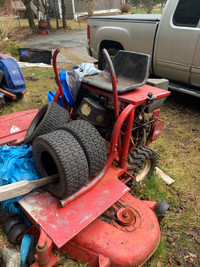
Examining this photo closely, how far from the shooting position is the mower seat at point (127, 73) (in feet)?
8.03

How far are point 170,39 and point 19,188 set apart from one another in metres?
3.88

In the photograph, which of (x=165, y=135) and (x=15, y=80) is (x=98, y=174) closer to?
(x=165, y=135)

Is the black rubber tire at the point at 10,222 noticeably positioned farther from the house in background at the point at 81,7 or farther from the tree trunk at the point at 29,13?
the house in background at the point at 81,7

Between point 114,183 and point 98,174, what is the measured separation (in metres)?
0.18

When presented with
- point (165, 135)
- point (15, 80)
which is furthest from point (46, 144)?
point (15, 80)

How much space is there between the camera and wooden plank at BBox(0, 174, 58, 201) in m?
1.73

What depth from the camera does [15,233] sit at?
6.39ft

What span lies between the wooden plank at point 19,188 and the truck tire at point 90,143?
36 centimetres

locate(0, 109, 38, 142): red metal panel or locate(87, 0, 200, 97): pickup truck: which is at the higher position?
locate(87, 0, 200, 97): pickup truck

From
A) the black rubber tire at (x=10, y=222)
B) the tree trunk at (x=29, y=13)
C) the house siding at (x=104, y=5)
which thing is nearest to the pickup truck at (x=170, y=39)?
the black rubber tire at (x=10, y=222)

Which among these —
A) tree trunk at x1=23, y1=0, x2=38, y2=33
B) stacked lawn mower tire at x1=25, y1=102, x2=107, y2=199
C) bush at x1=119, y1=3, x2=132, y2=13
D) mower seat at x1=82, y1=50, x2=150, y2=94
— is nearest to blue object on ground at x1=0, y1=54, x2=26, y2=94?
mower seat at x1=82, y1=50, x2=150, y2=94

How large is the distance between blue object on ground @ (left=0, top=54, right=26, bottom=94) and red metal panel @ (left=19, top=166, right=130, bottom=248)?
9.91ft

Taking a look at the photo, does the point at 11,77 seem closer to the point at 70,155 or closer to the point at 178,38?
the point at 70,155

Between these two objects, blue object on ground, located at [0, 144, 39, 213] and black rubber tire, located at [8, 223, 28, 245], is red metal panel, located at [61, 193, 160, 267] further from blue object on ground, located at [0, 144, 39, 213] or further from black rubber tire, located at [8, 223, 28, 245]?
blue object on ground, located at [0, 144, 39, 213]
